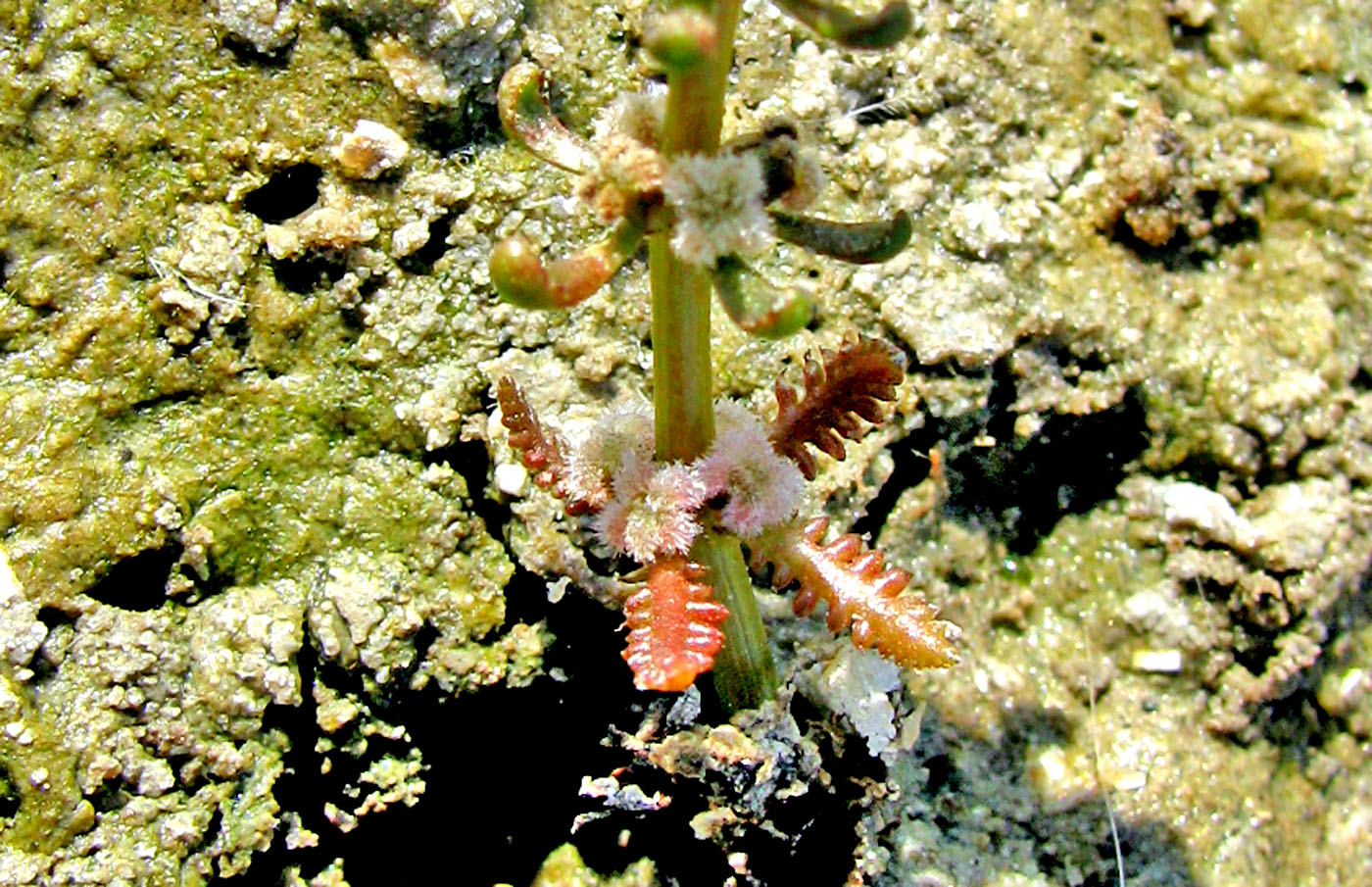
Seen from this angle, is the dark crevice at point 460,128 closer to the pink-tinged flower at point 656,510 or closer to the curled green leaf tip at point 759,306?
the pink-tinged flower at point 656,510

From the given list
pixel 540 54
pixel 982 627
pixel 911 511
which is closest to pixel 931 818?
pixel 982 627

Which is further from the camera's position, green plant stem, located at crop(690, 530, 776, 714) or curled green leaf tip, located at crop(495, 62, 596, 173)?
green plant stem, located at crop(690, 530, 776, 714)

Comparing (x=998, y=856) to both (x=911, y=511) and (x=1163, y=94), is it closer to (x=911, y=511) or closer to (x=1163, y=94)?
(x=911, y=511)

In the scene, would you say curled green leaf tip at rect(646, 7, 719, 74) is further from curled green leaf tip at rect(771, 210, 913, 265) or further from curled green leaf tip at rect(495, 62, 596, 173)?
curled green leaf tip at rect(495, 62, 596, 173)

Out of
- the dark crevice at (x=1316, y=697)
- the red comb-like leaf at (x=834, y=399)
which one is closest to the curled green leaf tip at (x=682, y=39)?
the red comb-like leaf at (x=834, y=399)

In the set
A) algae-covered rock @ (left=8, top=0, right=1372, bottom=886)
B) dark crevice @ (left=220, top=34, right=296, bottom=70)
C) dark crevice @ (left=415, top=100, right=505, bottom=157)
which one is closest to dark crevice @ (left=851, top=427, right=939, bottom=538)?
algae-covered rock @ (left=8, top=0, right=1372, bottom=886)

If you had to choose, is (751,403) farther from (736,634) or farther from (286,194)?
(286,194)
